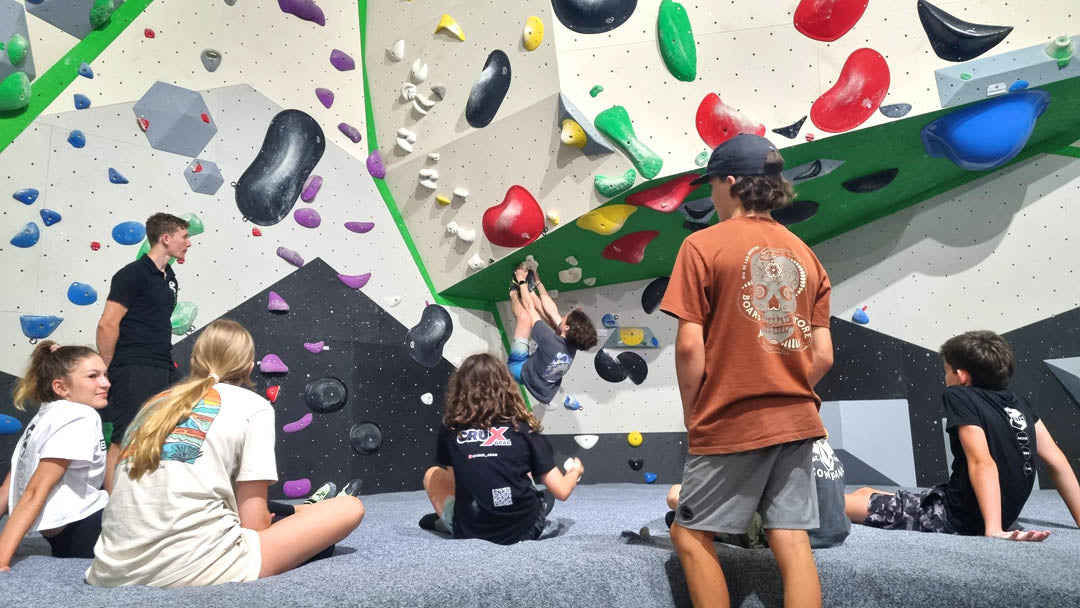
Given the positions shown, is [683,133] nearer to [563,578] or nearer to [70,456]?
[563,578]

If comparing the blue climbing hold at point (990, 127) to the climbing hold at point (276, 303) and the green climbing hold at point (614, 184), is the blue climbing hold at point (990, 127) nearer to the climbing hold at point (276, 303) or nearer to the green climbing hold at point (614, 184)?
the green climbing hold at point (614, 184)

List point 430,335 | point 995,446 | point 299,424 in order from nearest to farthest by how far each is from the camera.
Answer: point 995,446
point 299,424
point 430,335

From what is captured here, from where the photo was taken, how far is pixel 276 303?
418 cm

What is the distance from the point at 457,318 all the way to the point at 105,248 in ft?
6.82

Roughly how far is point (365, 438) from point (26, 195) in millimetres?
2027

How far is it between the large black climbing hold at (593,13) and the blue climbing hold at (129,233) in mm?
2252

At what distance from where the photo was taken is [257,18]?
4289 millimetres

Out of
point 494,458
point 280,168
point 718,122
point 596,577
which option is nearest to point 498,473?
point 494,458

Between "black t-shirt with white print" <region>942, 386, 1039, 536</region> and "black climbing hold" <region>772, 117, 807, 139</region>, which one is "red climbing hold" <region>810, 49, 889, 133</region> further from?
"black t-shirt with white print" <region>942, 386, 1039, 536</region>

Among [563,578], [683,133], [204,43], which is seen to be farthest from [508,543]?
[204,43]

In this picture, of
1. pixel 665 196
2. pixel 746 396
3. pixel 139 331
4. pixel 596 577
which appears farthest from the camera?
pixel 665 196

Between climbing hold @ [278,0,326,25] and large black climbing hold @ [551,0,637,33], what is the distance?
1.51 meters

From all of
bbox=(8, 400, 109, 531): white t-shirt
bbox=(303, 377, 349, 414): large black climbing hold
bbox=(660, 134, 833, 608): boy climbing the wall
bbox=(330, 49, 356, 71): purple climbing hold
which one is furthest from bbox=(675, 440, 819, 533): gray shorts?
bbox=(330, 49, 356, 71): purple climbing hold

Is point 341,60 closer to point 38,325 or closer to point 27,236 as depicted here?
point 27,236
